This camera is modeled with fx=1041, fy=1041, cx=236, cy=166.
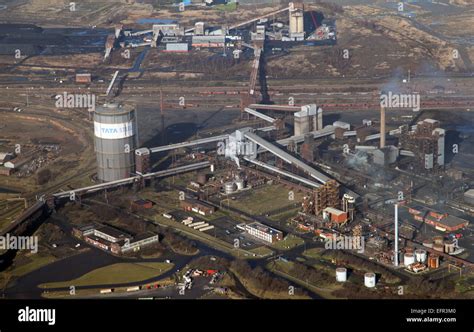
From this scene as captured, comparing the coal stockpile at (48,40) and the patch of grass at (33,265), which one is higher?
the coal stockpile at (48,40)

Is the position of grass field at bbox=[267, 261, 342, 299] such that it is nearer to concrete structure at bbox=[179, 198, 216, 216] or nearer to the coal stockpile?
concrete structure at bbox=[179, 198, 216, 216]

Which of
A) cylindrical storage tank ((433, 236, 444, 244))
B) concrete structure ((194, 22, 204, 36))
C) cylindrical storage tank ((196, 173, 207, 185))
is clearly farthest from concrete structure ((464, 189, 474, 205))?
concrete structure ((194, 22, 204, 36))

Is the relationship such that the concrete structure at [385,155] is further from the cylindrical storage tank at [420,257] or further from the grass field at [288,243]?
the cylindrical storage tank at [420,257]

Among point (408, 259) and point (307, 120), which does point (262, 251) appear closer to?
point (408, 259)

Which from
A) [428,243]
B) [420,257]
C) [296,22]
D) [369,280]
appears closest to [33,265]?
[369,280]

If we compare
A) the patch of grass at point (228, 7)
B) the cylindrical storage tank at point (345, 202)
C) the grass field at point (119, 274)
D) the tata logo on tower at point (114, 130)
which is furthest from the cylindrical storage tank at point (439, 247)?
the patch of grass at point (228, 7)

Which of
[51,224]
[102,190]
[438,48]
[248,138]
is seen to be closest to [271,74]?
[438,48]

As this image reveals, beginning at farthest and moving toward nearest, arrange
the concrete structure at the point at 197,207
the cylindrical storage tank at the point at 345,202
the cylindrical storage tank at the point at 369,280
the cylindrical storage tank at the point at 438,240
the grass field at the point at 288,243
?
the concrete structure at the point at 197,207, the cylindrical storage tank at the point at 345,202, the grass field at the point at 288,243, the cylindrical storage tank at the point at 438,240, the cylindrical storage tank at the point at 369,280
